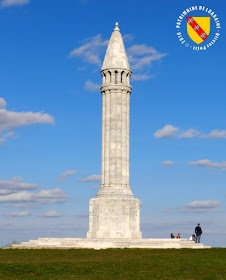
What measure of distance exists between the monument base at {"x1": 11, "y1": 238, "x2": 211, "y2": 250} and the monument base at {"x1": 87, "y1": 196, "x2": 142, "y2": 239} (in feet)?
9.14

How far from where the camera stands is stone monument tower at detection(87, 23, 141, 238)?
5519 centimetres

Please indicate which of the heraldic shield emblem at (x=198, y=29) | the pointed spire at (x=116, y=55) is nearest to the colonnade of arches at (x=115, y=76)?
the pointed spire at (x=116, y=55)

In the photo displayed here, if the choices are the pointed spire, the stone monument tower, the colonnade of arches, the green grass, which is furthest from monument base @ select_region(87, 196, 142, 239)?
the pointed spire

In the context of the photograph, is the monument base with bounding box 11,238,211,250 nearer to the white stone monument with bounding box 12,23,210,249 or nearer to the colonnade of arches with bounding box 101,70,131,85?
the white stone monument with bounding box 12,23,210,249

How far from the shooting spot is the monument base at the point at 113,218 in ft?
180

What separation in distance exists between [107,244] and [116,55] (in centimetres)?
2191

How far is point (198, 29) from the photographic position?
164 ft

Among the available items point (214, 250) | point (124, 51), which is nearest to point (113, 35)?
point (124, 51)

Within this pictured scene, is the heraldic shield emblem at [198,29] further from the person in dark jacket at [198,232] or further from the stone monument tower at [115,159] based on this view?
the person in dark jacket at [198,232]

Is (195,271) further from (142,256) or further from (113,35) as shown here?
(113,35)

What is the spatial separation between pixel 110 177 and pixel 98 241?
883 cm

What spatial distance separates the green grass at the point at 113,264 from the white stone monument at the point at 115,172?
7110 mm

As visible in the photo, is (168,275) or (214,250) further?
(214,250)

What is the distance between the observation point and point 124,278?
105ft
